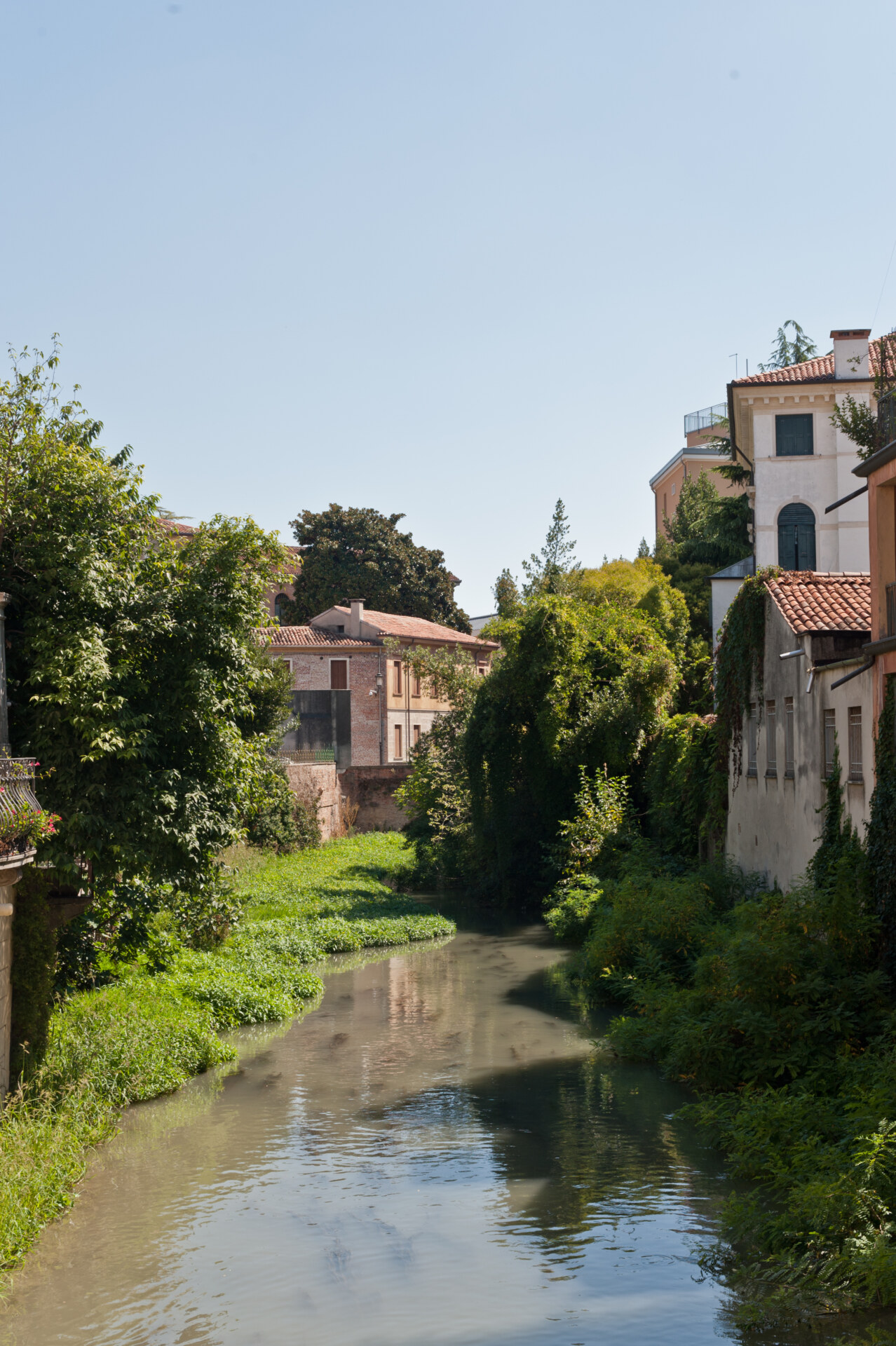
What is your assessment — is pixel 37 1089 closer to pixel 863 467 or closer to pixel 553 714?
pixel 863 467

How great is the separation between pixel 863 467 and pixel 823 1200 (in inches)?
402

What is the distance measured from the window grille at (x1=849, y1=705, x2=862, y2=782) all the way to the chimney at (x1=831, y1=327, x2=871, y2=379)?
56.4 feet

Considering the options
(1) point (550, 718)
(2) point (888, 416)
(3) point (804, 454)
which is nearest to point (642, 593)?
(3) point (804, 454)

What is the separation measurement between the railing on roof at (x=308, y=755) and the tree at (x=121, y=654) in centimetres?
2932

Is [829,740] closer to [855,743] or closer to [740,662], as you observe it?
[855,743]

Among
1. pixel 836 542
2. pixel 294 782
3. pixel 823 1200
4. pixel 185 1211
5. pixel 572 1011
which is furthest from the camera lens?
pixel 294 782

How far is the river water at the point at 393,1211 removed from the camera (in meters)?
9.73

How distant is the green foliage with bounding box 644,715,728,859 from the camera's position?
2611 centimetres

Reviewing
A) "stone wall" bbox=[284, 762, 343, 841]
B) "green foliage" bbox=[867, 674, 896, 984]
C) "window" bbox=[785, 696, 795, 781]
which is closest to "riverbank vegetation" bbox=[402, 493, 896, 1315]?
"green foliage" bbox=[867, 674, 896, 984]

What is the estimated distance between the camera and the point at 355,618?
178ft

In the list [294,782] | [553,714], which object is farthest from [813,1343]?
[294,782]

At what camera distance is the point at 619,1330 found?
9469 millimetres

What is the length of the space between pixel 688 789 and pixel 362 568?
37.7m

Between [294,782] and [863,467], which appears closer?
[863,467]
